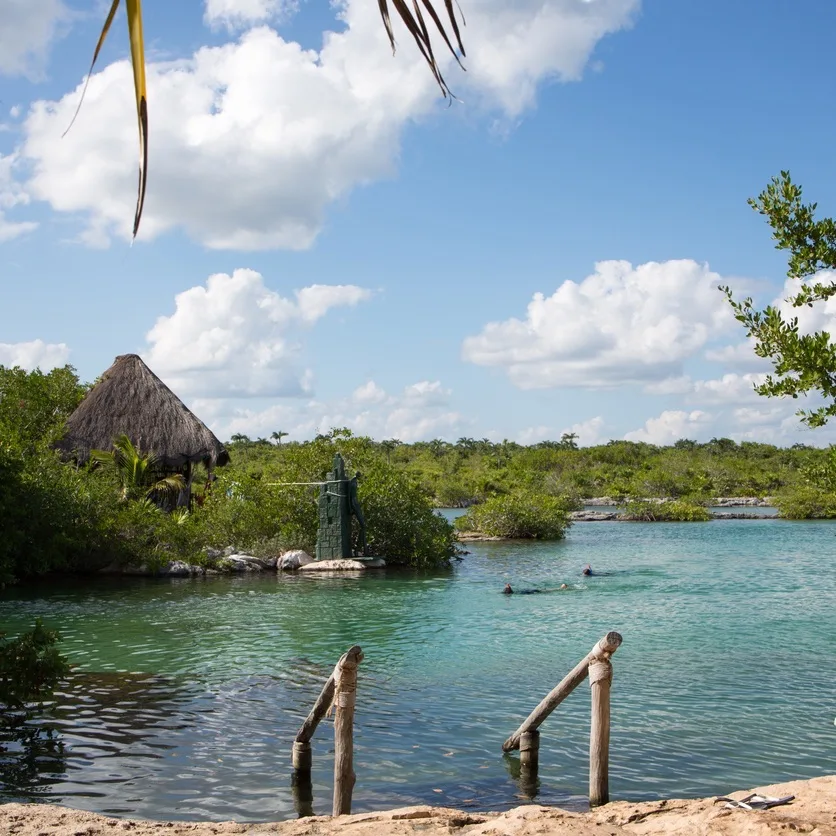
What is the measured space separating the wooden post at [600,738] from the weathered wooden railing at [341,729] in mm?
1939

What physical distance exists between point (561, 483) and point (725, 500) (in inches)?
536

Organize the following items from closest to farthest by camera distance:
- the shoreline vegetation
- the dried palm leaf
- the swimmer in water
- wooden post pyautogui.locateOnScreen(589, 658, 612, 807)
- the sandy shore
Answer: the dried palm leaf < the sandy shore < wooden post pyautogui.locateOnScreen(589, 658, 612, 807) < the swimmer in water < the shoreline vegetation

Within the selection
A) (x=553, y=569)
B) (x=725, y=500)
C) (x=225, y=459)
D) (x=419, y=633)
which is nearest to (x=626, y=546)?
(x=553, y=569)

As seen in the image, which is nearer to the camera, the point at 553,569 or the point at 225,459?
the point at 553,569

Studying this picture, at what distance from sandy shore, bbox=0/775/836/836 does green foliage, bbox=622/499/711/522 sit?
150 feet

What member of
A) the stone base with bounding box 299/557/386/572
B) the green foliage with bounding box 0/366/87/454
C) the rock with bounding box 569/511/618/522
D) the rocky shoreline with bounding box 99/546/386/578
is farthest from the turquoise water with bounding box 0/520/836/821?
the rock with bounding box 569/511/618/522

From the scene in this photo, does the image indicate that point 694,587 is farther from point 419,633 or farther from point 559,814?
point 559,814

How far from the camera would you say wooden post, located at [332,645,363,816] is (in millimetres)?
6949

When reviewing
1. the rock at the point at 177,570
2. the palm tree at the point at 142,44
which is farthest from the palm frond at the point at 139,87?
the rock at the point at 177,570

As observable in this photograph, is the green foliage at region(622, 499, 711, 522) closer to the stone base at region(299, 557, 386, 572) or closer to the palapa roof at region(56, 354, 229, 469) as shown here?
the palapa roof at region(56, 354, 229, 469)

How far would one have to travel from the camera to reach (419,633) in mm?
15805

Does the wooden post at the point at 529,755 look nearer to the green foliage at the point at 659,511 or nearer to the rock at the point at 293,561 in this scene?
the rock at the point at 293,561

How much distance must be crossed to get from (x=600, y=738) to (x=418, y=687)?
4807mm

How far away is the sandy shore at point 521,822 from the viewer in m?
5.56
